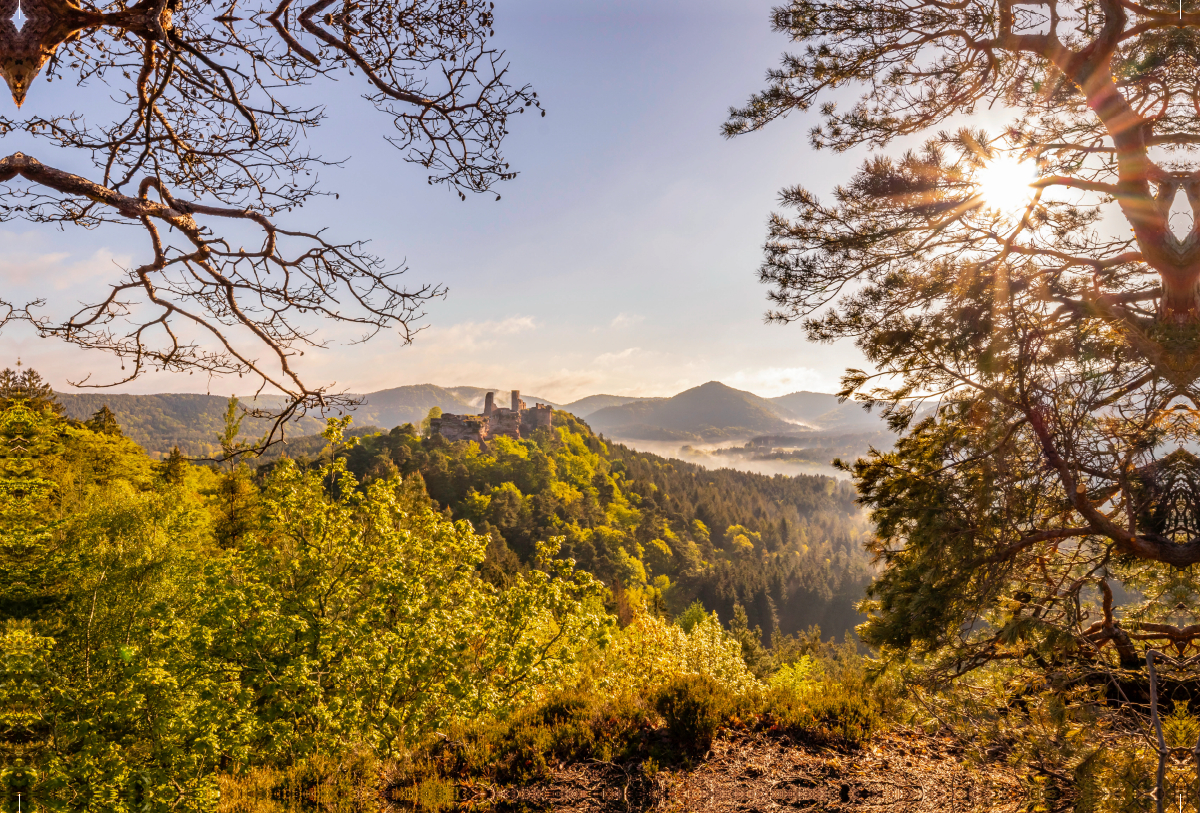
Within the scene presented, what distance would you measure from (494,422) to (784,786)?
235 ft

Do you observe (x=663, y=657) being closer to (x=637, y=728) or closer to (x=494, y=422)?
(x=637, y=728)

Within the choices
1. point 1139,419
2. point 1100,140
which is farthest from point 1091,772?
point 1100,140

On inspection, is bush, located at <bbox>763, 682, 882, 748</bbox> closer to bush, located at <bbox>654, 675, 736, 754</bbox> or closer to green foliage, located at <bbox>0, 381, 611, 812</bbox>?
bush, located at <bbox>654, 675, 736, 754</bbox>

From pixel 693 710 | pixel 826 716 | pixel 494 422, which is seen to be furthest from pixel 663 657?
pixel 494 422

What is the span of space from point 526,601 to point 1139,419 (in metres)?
9.42

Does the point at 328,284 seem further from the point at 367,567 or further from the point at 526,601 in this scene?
the point at 526,601

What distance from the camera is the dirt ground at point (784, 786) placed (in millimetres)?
4512

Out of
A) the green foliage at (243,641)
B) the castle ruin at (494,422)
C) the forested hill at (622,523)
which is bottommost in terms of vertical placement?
the forested hill at (622,523)

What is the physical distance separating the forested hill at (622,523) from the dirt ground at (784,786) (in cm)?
2485

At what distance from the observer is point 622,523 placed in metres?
64.1

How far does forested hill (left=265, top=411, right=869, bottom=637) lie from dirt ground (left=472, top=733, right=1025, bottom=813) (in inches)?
978

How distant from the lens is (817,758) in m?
5.61

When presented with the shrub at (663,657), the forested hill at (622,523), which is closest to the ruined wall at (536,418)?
the forested hill at (622,523)

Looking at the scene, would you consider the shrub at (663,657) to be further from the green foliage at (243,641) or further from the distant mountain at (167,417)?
the distant mountain at (167,417)
